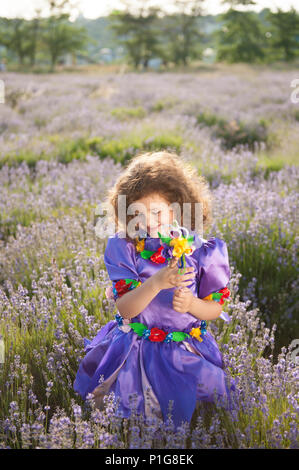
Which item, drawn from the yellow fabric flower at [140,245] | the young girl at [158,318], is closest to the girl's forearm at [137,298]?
the young girl at [158,318]

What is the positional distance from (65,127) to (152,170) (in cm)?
607

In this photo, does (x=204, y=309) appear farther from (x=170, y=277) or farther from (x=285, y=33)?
(x=285, y=33)

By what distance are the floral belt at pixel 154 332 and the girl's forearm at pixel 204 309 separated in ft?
0.36

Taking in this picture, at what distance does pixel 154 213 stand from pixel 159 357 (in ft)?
2.08

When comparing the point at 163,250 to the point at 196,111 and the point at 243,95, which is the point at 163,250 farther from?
the point at 243,95

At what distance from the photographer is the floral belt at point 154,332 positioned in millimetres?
2002

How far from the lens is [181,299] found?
5.93ft

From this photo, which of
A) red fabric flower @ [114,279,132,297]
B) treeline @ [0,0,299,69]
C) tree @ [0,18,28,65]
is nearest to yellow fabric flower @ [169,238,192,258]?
red fabric flower @ [114,279,132,297]

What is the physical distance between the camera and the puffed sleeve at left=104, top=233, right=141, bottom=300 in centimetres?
197

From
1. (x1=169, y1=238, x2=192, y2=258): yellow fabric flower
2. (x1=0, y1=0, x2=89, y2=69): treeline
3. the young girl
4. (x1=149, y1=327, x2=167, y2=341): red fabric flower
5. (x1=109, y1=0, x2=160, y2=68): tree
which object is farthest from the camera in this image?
(x1=0, y1=0, x2=89, y2=69): treeline

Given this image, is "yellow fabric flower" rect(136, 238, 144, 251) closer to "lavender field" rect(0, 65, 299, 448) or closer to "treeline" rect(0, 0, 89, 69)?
"lavender field" rect(0, 65, 299, 448)

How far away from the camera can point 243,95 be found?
11492 millimetres

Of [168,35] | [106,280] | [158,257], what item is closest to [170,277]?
[158,257]
